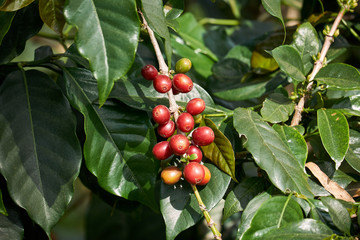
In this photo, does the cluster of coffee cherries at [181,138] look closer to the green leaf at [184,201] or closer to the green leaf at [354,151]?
the green leaf at [184,201]

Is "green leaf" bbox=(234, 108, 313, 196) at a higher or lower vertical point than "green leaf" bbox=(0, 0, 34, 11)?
lower

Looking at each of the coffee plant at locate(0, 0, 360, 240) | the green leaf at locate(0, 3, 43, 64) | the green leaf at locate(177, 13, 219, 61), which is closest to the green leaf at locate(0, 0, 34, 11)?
the coffee plant at locate(0, 0, 360, 240)

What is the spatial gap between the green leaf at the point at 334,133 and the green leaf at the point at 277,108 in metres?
0.06

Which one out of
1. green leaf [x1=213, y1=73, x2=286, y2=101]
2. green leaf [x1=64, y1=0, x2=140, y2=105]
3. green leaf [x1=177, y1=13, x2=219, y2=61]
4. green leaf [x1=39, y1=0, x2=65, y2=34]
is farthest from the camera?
green leaf [x1=177, y1=13, x2=219, y2=61]

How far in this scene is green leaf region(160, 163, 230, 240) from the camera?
0.68m

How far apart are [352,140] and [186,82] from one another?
335 millimetres

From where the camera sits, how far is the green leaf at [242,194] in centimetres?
72

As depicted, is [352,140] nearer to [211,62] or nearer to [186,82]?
[186,82]

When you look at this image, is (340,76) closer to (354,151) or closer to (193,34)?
(354,151)

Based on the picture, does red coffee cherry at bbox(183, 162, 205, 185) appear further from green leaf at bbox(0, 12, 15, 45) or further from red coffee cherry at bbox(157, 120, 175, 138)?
green leaf at bbox(0, 12, 15, 45)

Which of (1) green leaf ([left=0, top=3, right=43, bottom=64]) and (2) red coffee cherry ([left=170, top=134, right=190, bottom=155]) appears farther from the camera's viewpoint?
(1) green leaf ([left=0, top=3, right=43, bottom=64])

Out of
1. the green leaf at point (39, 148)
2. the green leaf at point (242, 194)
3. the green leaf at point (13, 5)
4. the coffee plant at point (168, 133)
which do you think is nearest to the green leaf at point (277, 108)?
the coffee plant at point (168, 133)

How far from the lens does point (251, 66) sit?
42.1 inches

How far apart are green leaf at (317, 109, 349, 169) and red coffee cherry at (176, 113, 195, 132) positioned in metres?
0.24
